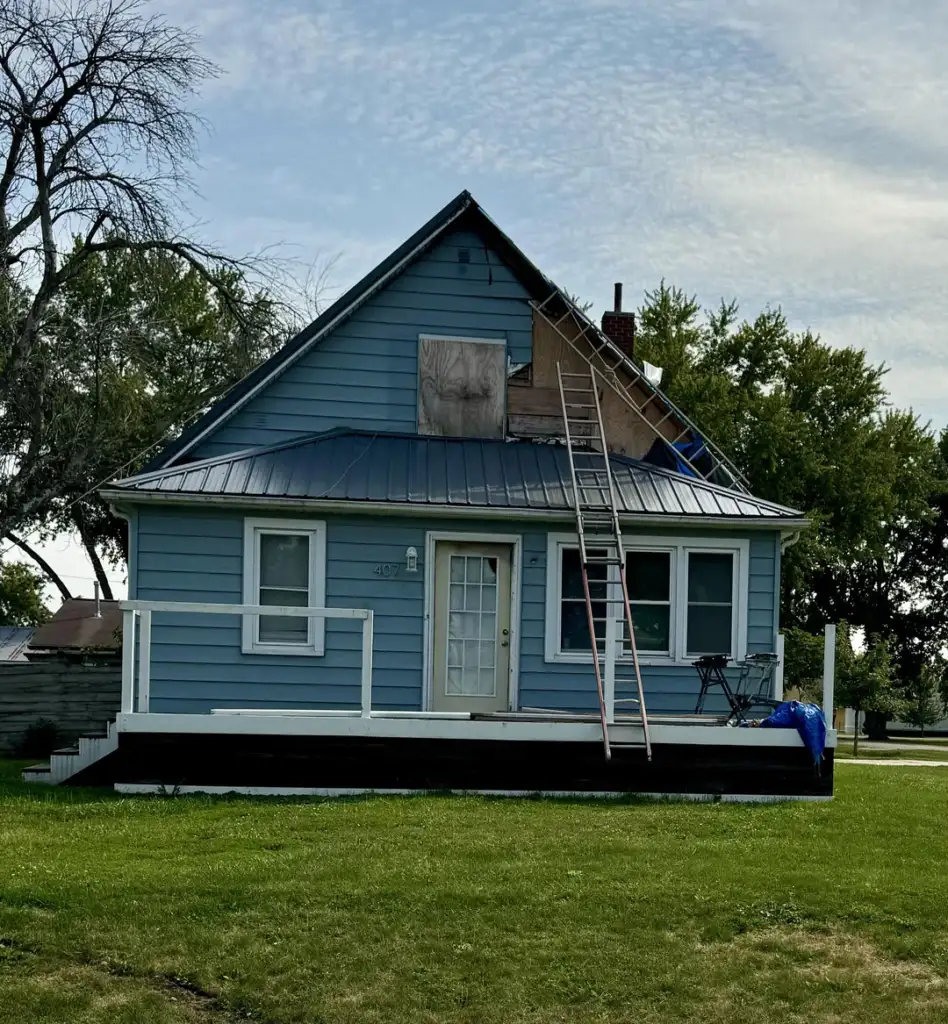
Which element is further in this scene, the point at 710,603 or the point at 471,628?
the point at 710,603

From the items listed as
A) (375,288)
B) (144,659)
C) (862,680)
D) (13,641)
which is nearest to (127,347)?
(375,288)

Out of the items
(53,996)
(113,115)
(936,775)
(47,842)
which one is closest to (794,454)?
(936,775)

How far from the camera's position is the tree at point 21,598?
2224 inches

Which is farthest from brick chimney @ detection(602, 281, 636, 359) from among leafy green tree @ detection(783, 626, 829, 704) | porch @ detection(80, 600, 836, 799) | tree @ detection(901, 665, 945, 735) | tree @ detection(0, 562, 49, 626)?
tree @ detection(0, 562, 49, 626)

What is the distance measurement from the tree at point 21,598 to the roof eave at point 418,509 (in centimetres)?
4229

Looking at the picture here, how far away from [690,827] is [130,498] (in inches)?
261

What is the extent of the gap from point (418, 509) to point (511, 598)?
1.50 m

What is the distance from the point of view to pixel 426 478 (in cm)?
1552

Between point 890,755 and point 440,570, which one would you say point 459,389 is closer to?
point 440,570

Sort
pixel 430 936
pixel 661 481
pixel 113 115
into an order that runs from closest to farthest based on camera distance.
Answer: pixel 430 936, pixel 661 481, pixel 113 115

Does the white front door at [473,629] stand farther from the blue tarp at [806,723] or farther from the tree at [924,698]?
the tree at [924,698]

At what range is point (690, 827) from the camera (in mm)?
11156

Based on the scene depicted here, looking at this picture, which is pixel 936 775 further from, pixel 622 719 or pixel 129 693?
pixel 129 693

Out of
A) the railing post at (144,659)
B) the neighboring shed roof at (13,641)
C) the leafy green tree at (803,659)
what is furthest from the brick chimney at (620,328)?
the neighboring shed roof at (13,641)
